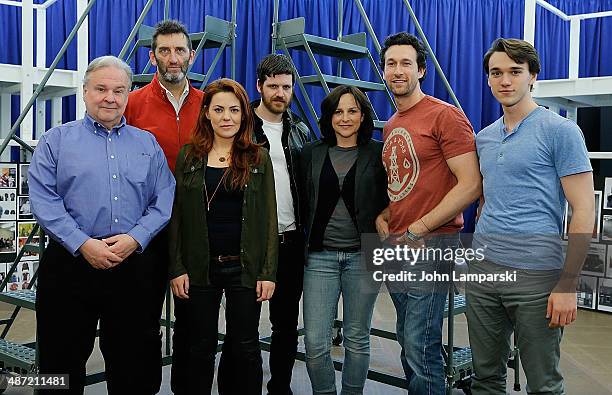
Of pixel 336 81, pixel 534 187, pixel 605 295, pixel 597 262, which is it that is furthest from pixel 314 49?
pixel 605 295

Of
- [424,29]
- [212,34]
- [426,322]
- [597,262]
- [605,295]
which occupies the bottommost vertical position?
[605,295]

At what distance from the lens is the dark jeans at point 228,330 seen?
8.70ft

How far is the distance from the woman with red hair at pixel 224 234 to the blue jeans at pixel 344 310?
21 centimetres

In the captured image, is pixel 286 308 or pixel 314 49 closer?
pixel 286 308

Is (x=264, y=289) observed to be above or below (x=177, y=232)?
below

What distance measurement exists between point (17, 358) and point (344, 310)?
1808 mm

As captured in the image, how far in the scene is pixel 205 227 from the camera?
8.59ft

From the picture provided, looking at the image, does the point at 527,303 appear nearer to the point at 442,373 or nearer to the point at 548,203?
the point at 548,203

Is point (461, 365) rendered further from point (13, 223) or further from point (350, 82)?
point (13, 223)

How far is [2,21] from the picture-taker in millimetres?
→ 6484

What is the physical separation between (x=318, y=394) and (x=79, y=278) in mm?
1183

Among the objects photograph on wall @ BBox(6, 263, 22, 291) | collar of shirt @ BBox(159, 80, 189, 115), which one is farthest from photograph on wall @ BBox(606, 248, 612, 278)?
photograph on wall @ BBox(6, 263, 22, 291)

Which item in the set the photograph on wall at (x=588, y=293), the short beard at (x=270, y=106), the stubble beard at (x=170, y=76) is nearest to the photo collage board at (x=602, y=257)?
the photograph on wall at (x=588, y=293)

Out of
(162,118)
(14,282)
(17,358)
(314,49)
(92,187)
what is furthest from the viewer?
(14,282)
